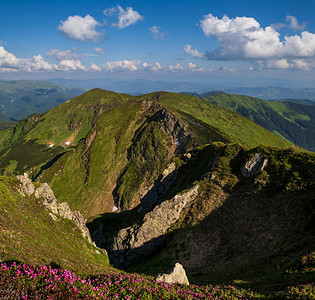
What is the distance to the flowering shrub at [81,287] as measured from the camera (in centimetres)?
1191

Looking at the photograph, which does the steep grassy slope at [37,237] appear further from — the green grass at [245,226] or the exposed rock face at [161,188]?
the exposed rock face at [161,188]

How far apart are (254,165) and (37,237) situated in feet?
157

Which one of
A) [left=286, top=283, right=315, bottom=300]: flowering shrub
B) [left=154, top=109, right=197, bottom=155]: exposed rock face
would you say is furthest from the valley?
[left=154, top=109, right=197, bottom=155]: exposed rock face

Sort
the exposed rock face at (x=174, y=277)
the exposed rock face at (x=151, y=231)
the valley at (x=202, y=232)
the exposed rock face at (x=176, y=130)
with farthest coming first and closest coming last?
1. the exposed rock face at (x=176, y=130)
2. the exposed rock face at (x=151, y=231)
3. the exposed rock face at (x=174, y=277)
4. the valley at (x=202, y=232)

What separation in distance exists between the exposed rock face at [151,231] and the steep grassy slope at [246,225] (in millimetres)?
1566

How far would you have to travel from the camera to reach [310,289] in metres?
15.5

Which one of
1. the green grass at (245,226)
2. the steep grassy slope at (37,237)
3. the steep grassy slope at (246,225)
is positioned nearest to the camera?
the steep grassy slope at (37,237)

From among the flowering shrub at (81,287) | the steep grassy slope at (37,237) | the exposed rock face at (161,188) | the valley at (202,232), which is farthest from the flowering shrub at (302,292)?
the exposed rock face at (161,188)

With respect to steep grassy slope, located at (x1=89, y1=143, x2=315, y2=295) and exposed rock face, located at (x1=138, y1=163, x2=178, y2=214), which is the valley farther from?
exposed rock face, located at (x1=138, y1=163, x2=178, y2=214)

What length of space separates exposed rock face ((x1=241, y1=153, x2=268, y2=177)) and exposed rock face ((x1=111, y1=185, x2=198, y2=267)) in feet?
42.3

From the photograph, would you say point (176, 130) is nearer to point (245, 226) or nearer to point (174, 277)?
point (245, 226)

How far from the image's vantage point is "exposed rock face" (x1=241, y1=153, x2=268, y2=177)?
4594 cm

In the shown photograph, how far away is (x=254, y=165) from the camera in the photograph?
1849 inches

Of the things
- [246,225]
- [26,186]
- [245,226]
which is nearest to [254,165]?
[246,225]
